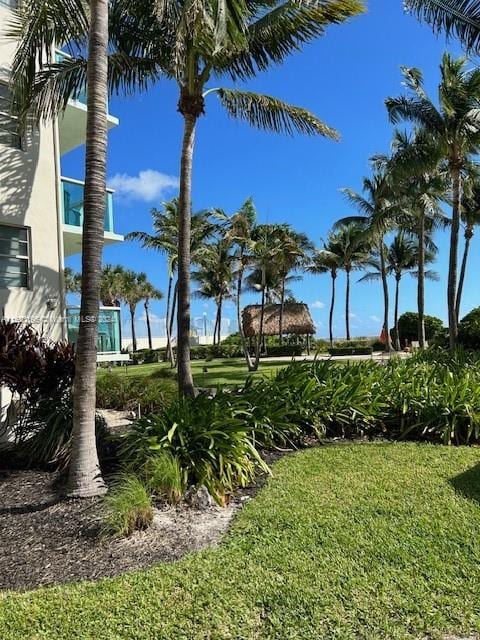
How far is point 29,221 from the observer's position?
10836 mm

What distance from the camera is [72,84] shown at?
409 inches

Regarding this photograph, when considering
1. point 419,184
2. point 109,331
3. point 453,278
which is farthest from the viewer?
point 419,184

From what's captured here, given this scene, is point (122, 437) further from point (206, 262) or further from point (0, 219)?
point (206, 262)

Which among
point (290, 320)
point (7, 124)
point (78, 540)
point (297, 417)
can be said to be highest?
point (7, 124)

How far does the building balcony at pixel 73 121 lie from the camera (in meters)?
12.2

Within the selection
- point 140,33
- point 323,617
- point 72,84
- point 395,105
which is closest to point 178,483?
point 323,617

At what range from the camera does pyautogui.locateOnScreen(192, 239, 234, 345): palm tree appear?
3472cm

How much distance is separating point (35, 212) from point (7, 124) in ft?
6.50

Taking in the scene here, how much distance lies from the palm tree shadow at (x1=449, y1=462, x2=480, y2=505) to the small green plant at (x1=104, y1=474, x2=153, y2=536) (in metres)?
3.66

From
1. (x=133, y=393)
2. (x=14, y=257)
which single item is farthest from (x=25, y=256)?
(x=133, y=393)

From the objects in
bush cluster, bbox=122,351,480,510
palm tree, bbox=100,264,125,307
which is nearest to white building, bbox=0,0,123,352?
bush cluster, bbox=122,351,480,510

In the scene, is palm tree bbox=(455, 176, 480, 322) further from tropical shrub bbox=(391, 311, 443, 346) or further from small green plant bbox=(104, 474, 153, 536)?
small green plant bbox=(104, 474, 153, 536)

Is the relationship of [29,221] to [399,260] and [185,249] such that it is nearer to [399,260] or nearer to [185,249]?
[185,249]

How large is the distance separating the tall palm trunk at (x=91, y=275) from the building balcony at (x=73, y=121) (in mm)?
5551
